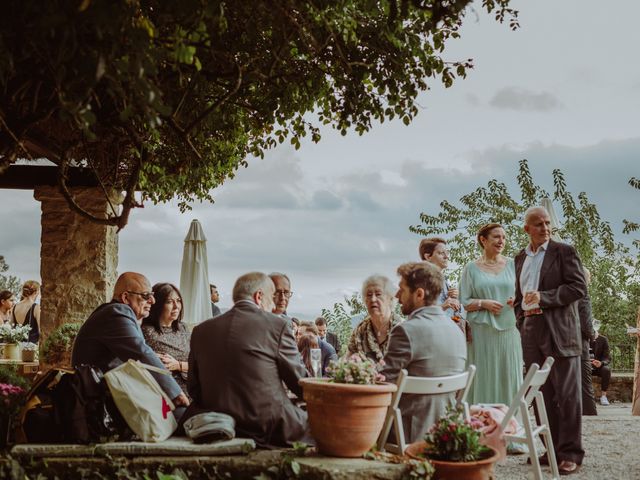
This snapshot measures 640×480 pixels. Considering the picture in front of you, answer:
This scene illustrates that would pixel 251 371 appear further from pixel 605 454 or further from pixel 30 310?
pixel 30 310

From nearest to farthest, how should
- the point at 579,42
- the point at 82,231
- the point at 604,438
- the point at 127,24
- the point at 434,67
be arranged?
1. the point at 127,24
2. the point at 434,67
3. the point at 604,438
4. the point at 579,42
5. the point at 82,231

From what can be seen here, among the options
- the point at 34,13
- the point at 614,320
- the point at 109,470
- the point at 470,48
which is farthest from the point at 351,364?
the point at 614,320

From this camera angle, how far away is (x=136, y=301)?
527cm

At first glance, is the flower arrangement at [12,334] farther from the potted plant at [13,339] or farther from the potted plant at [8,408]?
the potted plant at [8,408]

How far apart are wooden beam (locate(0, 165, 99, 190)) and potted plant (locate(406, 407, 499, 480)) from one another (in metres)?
7.11

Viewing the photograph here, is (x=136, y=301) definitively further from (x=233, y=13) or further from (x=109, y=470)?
(x=233, y=13)

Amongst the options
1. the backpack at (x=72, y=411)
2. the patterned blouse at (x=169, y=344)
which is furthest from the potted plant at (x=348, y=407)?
the patterned blouse at (x=169, y=344)

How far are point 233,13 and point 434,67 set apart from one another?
1.71 m

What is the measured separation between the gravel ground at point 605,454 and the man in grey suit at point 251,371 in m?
2.22

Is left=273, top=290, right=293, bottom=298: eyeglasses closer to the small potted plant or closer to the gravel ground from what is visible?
the gravel ground

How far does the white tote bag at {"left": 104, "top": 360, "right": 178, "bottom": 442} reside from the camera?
13.3 ft

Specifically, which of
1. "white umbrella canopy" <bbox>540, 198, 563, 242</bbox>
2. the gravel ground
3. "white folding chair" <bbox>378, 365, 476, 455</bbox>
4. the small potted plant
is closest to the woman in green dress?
the gravel ground

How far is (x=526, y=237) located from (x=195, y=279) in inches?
372

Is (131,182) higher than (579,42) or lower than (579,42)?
lower
